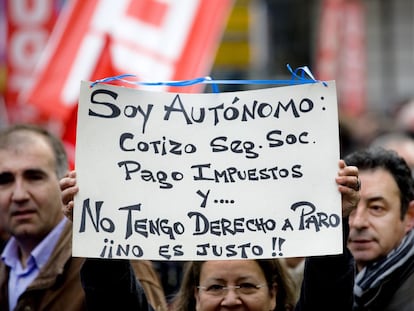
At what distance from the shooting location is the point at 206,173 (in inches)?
153

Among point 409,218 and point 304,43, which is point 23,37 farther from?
point 304,43

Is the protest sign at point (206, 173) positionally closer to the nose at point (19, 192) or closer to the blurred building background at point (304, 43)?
the nose at point (19, 192)

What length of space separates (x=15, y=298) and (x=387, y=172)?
159cm

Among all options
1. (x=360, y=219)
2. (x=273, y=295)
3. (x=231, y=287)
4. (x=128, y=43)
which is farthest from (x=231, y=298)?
(x=128, y=43)

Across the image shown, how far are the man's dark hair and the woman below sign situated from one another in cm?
67

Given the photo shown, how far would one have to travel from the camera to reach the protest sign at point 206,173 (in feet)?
12.5

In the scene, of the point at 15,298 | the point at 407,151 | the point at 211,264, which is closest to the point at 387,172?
the point at 211,264

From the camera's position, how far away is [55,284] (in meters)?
4.66

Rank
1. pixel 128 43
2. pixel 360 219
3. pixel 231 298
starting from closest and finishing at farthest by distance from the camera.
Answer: pixel 231 298 → pixel 360 219 → pixel 128 43

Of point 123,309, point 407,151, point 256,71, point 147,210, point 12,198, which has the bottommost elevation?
point 123,309

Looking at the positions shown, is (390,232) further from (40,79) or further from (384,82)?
(384,82)

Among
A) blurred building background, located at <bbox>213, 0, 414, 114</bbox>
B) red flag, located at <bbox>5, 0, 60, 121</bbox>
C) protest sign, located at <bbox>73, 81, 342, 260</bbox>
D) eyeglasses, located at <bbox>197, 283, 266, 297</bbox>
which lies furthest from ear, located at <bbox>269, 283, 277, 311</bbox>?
blurred building background, located at <bbox>213, 0, 414, 114</bbox>

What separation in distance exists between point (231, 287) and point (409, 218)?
112 centimetres

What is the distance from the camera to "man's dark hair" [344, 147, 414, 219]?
4.74 meters
